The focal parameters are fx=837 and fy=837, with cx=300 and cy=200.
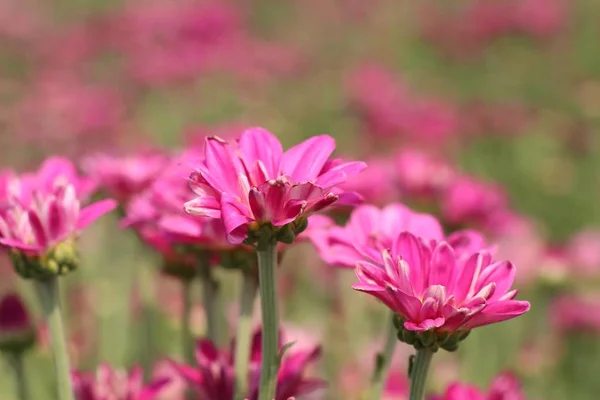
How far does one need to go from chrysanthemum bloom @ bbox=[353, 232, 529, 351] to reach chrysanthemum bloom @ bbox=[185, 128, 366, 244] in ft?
0.20

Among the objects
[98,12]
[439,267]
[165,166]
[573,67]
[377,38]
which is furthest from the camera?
[98,12]

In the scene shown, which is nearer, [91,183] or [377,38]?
[91,183]

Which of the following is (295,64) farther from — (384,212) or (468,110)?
(384,212)

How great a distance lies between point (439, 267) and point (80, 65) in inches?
130

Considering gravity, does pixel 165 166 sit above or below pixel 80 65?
below

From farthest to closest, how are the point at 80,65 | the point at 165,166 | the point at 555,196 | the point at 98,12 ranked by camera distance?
the point at 98,12, the point at 80,65, the point at 555,196, the point at 165,166

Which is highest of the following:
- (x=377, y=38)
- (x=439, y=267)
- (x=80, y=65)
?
(x=377, y=38)

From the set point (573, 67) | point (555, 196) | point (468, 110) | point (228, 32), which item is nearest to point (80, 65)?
point (228, 32)

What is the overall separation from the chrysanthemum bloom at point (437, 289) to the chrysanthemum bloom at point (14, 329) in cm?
47

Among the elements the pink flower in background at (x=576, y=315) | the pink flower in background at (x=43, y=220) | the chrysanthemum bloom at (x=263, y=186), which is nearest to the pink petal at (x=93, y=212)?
the pink flower in background at (x=43, y=220)

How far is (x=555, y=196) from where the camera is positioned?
3.08 m

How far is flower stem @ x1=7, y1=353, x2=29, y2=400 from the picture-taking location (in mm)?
868

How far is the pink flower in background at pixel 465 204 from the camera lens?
1.29m

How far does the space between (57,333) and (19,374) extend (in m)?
0.21
